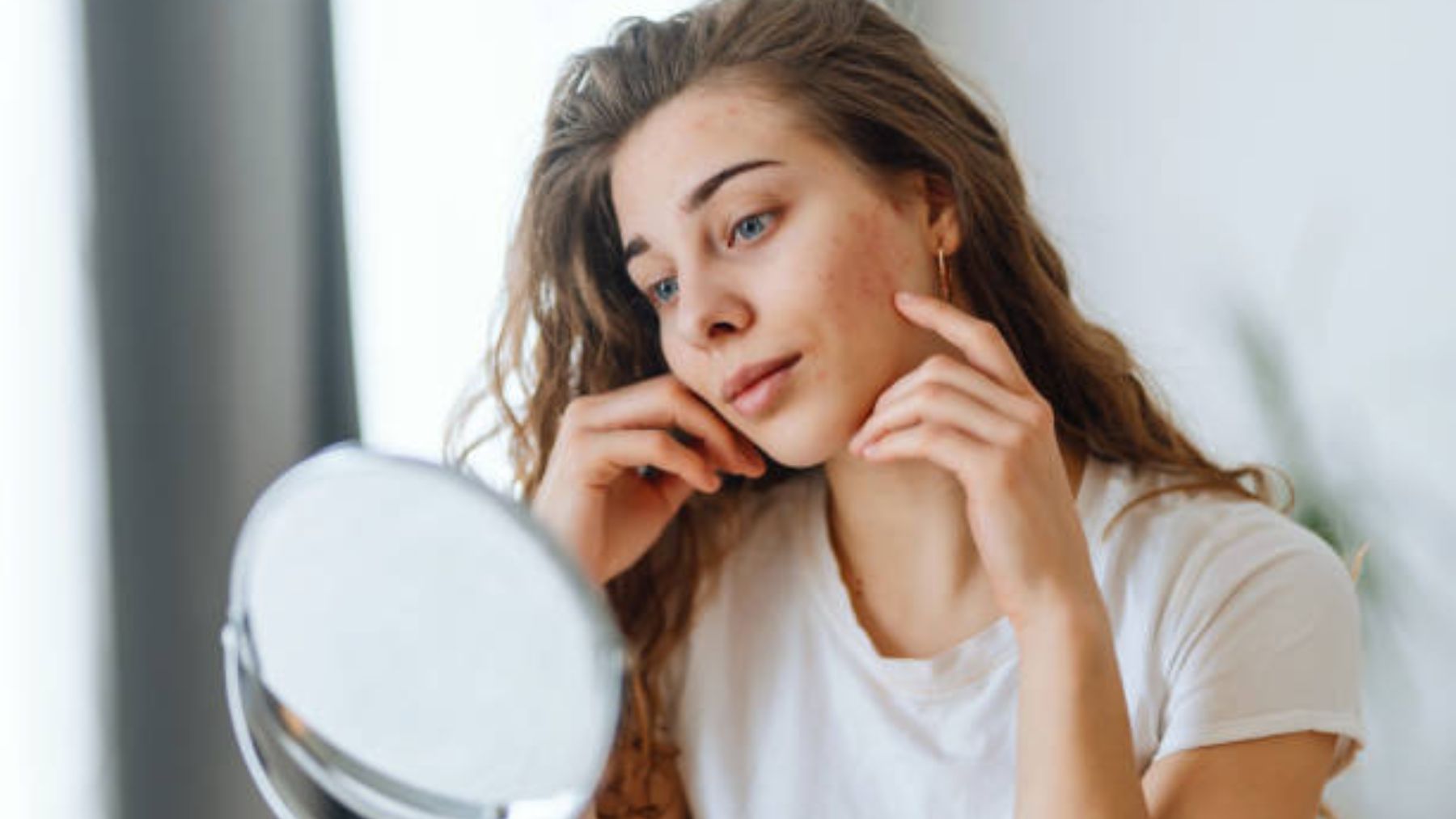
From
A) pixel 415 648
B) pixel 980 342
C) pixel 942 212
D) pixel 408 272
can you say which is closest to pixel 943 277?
pixel 942 212

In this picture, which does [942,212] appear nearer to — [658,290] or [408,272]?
[658,290]

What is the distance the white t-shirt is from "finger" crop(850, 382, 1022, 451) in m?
0.23

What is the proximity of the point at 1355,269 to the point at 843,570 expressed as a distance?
0.73m

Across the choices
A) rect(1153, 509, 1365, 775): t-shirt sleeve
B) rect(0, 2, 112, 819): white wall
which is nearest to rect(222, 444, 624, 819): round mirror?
rect(0, 2, 112, 819): white wall

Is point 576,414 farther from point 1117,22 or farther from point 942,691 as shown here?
point 1117,22

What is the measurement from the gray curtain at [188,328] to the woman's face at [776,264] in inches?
11.4

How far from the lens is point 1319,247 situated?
1.54 metres

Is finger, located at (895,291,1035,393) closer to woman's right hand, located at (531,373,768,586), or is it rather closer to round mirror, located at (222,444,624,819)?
woman's right hand, located at (531,373,768,586)

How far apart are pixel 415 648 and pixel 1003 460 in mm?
454

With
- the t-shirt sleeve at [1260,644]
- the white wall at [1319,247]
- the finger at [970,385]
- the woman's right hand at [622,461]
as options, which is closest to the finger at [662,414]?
the woman's right hand at [622,461]

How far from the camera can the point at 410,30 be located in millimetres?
1271

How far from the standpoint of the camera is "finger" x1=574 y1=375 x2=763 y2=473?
106cm

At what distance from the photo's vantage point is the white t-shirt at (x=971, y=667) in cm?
95

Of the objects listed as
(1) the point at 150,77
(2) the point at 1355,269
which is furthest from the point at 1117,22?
(1) the point at 150,77
